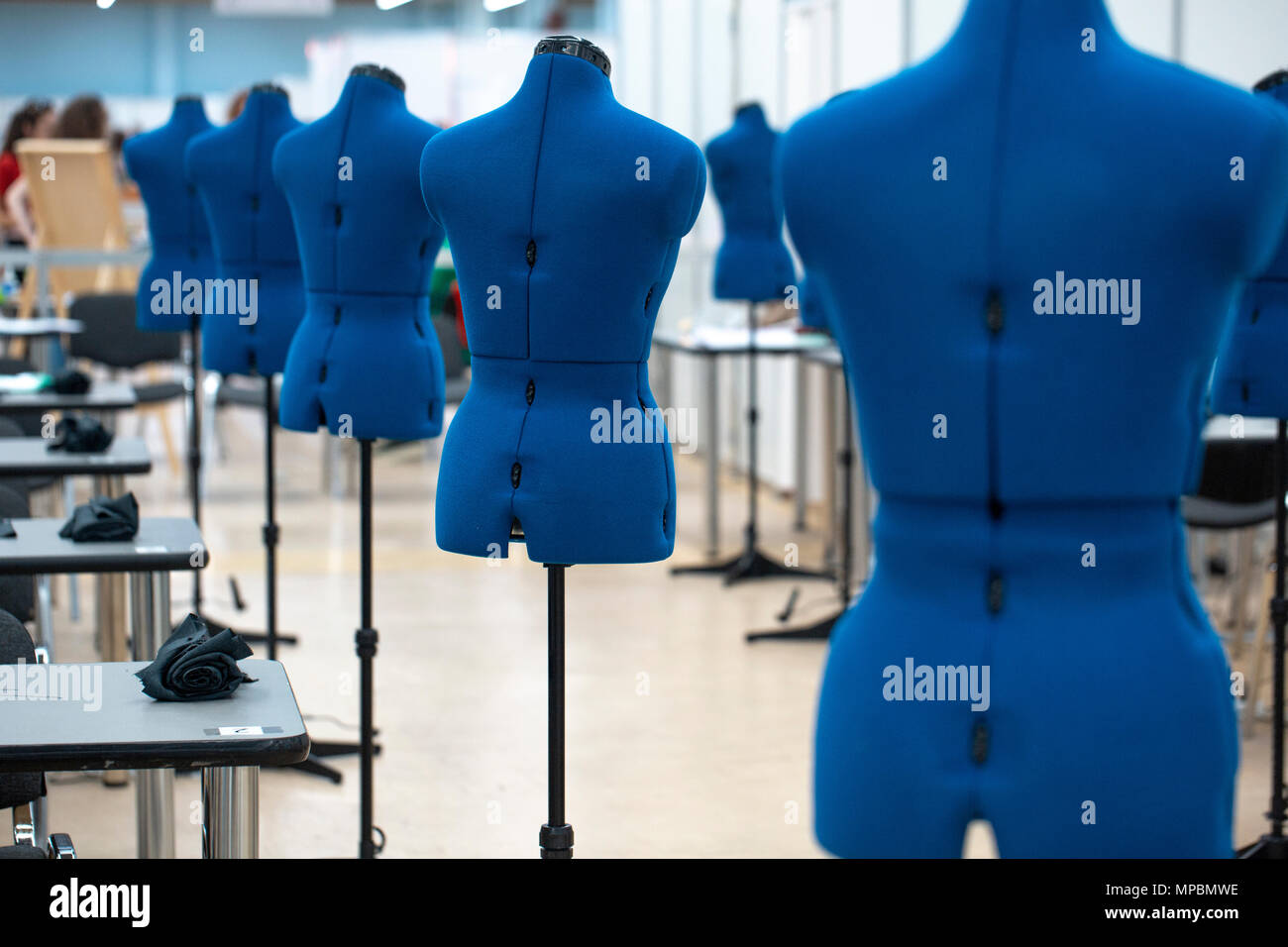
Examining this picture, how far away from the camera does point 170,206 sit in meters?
4.55

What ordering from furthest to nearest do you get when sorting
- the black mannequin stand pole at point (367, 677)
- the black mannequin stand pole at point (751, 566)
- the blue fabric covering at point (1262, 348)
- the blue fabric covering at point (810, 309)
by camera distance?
the black mannequin stand pole at point (751, 566) → the blue fabric covering at point (810, 309) → the black mannequin stand pole at point (367, 677) → the blue fabric covering at point (1262, 348)

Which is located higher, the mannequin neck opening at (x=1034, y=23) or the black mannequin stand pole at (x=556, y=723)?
the mannequin neck opening at (x=1034, y=23)

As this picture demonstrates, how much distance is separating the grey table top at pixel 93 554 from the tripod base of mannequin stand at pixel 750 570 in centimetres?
350

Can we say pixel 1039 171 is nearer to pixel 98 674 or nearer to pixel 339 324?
pixel 98 674

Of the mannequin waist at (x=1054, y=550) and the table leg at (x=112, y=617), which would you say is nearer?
the mannequin waist at (x=1054, y=550)

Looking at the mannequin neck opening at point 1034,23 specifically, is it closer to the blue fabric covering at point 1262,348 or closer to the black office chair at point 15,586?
the blue fabric covering at point 1262,348

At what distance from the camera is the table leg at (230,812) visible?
6.81 ft

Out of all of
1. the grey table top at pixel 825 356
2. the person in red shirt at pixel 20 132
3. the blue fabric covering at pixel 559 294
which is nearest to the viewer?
the blue fabric covering at pixel 559 294

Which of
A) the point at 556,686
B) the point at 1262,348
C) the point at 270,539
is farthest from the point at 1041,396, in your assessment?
the point at 270,539

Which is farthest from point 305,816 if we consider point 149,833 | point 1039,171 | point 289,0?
point 289,0

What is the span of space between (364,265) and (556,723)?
4.03 ft

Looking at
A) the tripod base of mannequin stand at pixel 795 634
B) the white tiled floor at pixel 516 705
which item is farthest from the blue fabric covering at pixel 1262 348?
the tripod base of mannequin stand at pixel 795 634
